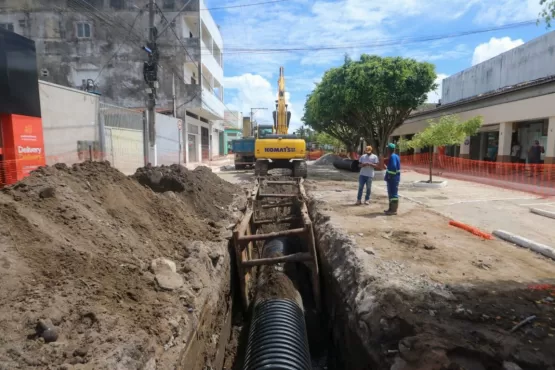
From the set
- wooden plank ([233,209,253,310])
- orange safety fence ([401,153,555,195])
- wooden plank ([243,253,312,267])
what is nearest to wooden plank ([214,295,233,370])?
→ wooden plank ([233,209,253,310])

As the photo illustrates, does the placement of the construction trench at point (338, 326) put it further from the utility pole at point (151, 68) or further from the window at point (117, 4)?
the window at point (117, 4)

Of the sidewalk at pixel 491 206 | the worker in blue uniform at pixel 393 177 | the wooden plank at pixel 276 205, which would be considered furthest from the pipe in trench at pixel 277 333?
the sidewalk at pixel 491 206

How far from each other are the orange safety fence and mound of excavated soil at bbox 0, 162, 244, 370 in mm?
11535

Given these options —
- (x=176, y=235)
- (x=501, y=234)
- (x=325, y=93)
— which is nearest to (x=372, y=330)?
(x=176, y=235)

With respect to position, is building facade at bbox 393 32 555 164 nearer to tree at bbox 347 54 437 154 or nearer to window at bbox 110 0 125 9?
tree at bbox 347 54 437 154

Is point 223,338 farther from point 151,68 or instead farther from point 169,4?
point 169,4

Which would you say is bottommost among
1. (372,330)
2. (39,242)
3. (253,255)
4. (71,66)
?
(253,255)

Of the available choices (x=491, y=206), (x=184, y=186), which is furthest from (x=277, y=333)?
(x=491, y=206)

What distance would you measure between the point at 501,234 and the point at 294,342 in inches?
178

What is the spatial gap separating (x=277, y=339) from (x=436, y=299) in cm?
176

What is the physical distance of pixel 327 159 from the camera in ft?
109

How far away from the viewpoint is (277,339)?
12.7 feet

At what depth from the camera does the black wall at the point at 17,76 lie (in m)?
7.64

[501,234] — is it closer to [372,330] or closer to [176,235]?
[372,330]
